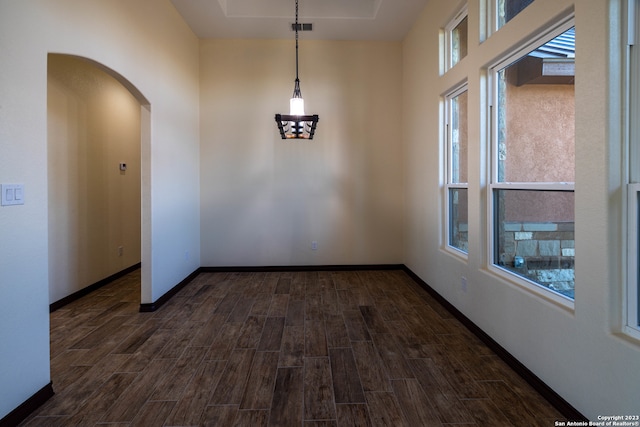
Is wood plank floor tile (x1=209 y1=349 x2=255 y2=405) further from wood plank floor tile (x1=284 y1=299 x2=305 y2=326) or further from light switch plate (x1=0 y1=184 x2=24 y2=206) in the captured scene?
light switch plate (x1=0 y1=184 x2=24 y2=206)

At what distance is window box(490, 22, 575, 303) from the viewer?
6.35 ft

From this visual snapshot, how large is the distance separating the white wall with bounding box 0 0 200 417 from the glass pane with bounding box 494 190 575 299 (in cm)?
312

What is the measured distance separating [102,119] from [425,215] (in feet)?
14.3

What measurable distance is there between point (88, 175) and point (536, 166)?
4719 mm

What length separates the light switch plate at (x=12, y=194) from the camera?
5.56 ft

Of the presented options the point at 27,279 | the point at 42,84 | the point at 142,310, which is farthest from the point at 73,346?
the point at 42,84

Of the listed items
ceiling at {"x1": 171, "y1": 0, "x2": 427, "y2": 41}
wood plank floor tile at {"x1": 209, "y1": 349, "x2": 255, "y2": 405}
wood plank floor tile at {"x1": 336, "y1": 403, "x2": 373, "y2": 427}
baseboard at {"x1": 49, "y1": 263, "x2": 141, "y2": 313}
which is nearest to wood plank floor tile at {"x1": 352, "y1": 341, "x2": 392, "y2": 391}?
wood plank floor tile at {"x1": 336, "y1": 403, "x2": 373, "y2": 427}

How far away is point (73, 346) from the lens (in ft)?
8.57

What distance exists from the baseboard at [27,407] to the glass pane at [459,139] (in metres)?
3.62

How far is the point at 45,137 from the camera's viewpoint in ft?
6.52

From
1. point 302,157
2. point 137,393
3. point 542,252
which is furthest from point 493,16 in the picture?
point 137,393

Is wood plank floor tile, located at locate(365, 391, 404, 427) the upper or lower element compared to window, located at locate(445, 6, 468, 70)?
lower

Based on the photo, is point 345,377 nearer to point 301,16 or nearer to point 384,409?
point 384,409

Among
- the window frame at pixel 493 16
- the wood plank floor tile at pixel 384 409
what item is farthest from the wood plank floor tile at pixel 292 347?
the window frame at pixel 493 16
